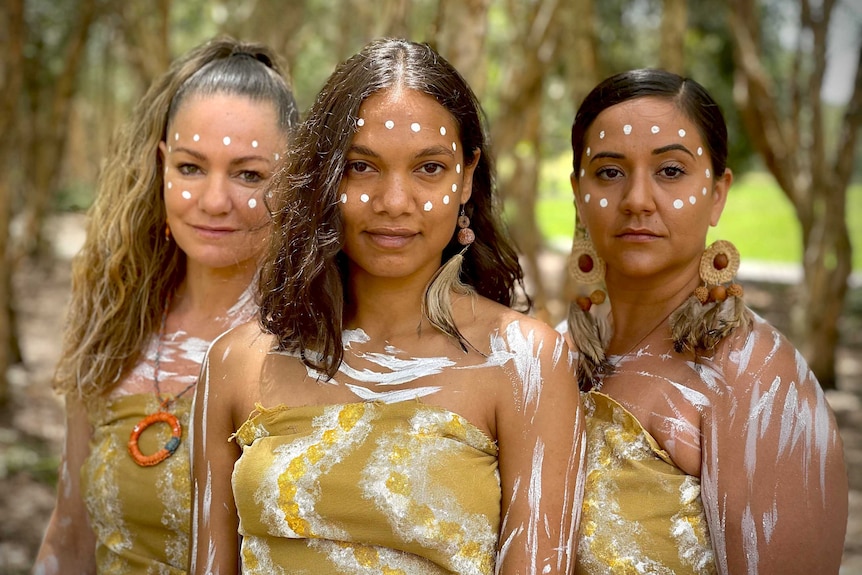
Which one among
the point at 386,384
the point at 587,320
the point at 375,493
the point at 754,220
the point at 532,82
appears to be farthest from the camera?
the point at 754,220

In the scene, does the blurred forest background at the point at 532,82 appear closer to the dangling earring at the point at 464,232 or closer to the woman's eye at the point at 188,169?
the woman's eye at the point at 188,169

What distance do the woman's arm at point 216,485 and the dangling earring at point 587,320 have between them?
0.91 meters

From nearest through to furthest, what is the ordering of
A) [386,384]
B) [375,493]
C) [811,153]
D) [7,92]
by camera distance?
[375,493], [386,384], [7,92], [811,153]

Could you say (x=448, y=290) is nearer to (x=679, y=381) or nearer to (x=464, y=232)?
(x=464, y=232)

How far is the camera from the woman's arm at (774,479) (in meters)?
2.01

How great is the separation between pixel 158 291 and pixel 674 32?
4.83 metres

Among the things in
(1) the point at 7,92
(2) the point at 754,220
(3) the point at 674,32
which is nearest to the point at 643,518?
(1) the point at 7,92

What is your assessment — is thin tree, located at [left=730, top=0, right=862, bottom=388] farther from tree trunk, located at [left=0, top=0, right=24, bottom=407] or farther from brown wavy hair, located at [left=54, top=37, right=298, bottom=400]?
tree trunk, located at [left=0, top=0, right=24, bottom=407]

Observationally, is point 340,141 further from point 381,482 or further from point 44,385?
point 44,385

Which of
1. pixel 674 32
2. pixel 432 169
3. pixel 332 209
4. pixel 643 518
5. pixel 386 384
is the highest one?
pixel 674 32

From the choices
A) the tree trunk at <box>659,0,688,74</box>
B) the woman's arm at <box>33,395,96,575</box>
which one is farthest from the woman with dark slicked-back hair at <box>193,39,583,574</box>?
the tree trunk at <box>659,0,688,74</box>

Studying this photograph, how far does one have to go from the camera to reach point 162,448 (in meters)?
2.53

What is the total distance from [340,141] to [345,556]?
94cm

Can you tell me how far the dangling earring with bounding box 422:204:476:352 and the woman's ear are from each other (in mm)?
665
